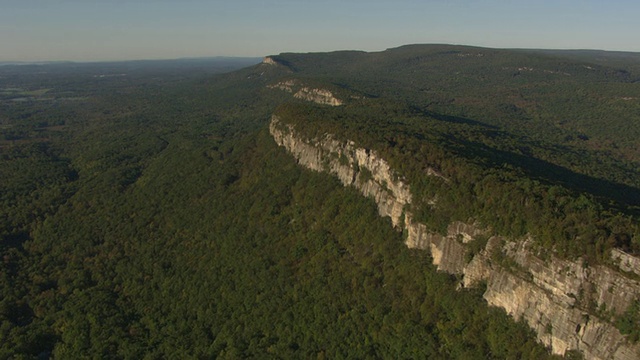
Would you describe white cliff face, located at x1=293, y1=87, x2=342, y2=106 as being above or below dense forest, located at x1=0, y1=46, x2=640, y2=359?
above

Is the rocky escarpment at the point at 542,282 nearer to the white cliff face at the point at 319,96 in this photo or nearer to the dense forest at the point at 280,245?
the dense forest at the point at 280,245

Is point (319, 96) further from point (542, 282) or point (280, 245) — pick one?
point (542, 282)

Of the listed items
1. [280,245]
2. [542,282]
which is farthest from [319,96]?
[542,282]

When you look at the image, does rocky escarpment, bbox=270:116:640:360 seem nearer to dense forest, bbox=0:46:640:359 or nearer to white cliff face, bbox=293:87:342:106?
dense forest, bbox=0:46:640:359

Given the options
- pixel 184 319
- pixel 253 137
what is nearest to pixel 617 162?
pixel 253 137

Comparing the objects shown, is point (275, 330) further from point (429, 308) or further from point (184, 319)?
point (429, 308)

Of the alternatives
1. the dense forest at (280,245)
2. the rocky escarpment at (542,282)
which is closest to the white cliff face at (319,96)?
the dense forest at (280,245)

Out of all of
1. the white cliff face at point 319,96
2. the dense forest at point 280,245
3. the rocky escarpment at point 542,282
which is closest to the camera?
the rocky escarpment at point 542,282

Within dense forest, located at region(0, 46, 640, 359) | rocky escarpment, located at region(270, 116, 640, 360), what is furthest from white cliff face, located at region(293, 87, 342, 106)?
rocky escarpment, located at region(270, 116, 640, 360)
